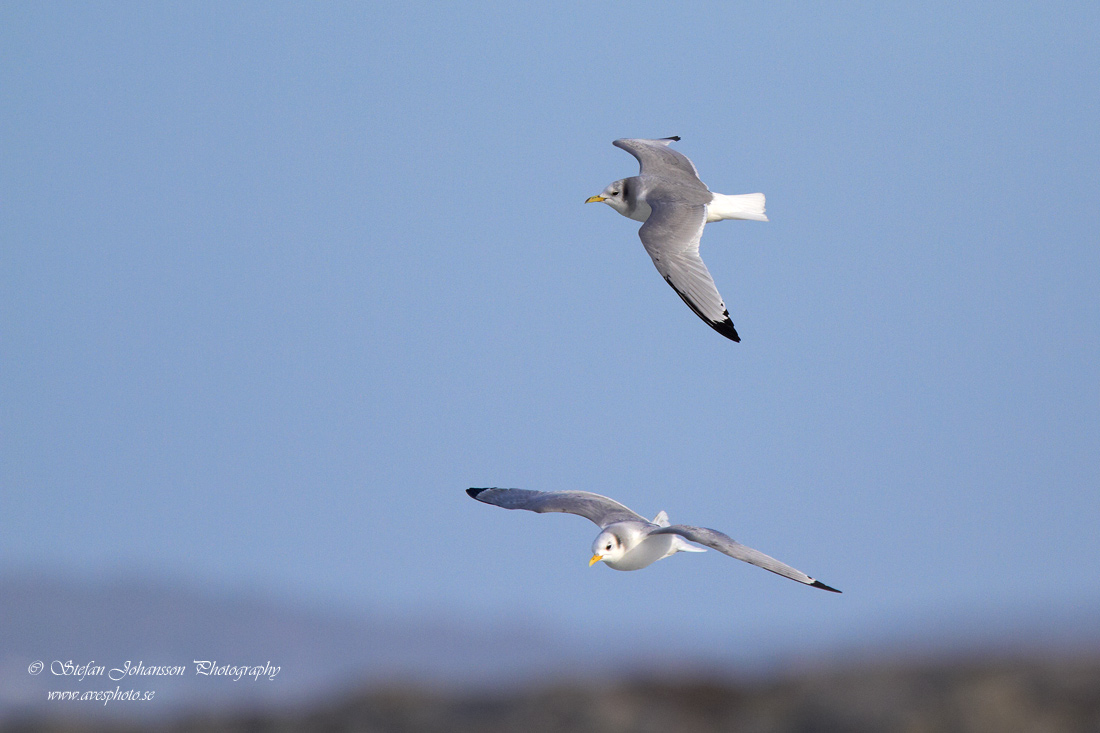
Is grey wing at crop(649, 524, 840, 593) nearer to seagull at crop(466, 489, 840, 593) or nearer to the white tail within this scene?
seagull at crop(466, 489, 840, 593)

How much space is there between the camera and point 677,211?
11.3 meters

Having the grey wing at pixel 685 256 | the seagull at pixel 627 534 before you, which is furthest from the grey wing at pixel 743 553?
the grey wing at pixel 685 256

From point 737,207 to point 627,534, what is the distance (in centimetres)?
399

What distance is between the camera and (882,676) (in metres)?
A: 9.84

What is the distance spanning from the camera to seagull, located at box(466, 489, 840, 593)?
→ 26.3ft

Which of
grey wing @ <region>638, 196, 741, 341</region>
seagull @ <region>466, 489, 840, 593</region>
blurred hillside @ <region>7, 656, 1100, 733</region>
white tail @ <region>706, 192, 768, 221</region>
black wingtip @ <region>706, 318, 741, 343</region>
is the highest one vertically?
white tail @ <region>706, 192, 768, 221</region>

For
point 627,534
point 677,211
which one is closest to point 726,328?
point 627,534

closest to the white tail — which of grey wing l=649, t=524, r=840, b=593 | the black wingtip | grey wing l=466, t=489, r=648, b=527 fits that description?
the black wingtip

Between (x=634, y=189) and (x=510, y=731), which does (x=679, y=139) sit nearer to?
(x=634, y=189)

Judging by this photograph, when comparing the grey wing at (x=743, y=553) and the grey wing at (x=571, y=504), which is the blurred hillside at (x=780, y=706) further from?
the grey wing at (x=743, y=553)

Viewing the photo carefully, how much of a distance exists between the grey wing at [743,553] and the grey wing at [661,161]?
476cm

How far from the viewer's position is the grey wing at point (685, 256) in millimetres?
9875

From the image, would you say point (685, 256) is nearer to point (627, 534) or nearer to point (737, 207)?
point (737, 207)

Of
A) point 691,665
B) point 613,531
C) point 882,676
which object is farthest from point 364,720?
point 882,676
